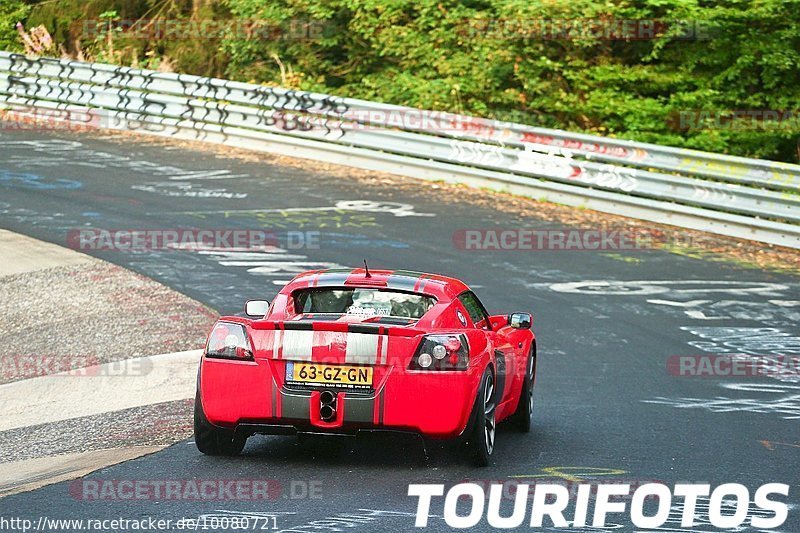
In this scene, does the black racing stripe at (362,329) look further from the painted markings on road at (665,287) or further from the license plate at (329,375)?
the painted markings on road at (665,287)

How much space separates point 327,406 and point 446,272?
323 inches

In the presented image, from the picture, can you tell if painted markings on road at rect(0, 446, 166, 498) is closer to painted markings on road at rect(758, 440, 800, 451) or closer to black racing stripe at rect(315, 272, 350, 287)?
black racing stripe at rect(315, 272, 350, 287)

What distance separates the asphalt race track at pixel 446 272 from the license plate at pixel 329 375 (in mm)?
400

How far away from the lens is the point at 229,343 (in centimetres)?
805

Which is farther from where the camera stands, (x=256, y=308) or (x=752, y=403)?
(x=752, y=403)

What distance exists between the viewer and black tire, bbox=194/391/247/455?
8.07 meters

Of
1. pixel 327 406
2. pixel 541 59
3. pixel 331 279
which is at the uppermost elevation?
pixel 541 59

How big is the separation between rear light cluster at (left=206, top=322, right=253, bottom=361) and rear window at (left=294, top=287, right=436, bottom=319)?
66cm

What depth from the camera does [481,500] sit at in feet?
23.5

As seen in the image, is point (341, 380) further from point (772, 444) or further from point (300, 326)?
point (772, 444)

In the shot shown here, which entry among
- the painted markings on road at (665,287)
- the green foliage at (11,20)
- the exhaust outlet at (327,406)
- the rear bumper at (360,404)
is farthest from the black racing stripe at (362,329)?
the green foliage at (11,20)

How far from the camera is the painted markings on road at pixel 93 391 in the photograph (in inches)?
397

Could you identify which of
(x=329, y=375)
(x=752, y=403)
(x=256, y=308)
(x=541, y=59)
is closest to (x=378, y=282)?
(x=256, y=308)

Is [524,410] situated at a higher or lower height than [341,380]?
lower
